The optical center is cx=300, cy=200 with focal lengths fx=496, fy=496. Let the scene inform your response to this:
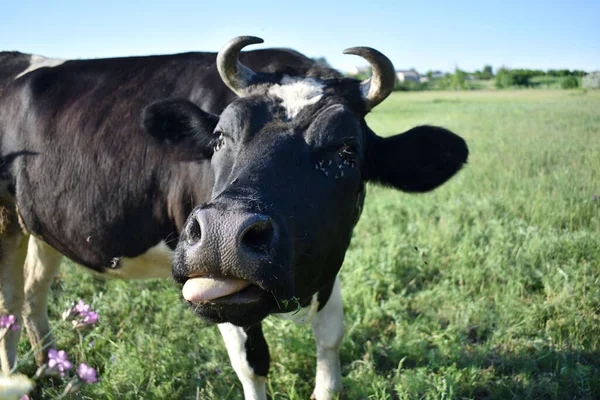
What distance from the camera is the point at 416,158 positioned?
11.3 feet

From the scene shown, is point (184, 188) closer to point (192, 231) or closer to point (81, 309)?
point (192, 231)

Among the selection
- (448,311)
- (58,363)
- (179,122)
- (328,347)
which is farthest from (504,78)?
(58,363)

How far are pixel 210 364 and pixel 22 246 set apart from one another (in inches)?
81.4

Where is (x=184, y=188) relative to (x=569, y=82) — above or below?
below

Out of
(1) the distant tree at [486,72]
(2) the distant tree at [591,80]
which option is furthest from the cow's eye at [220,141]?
(1) the distant tree at [486,72]

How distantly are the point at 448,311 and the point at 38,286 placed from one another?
3784mm

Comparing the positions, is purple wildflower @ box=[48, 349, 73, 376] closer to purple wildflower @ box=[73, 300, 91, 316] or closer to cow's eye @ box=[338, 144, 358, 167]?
purple wildflower @ box=[73, 300, 91, 316]

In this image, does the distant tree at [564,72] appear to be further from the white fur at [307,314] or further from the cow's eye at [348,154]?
the white fur at [307,314]

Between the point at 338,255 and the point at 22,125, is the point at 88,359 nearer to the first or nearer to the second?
the point at 22,125

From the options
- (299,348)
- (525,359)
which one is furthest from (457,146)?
(299,348)

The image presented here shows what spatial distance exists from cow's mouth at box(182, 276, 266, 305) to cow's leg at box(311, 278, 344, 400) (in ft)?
6.04

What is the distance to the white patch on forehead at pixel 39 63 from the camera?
442cm

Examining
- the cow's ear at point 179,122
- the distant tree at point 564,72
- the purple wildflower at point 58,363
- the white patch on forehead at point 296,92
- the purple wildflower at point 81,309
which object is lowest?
the purple wildflower at point 58,363

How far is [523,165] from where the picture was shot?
6398 mm
